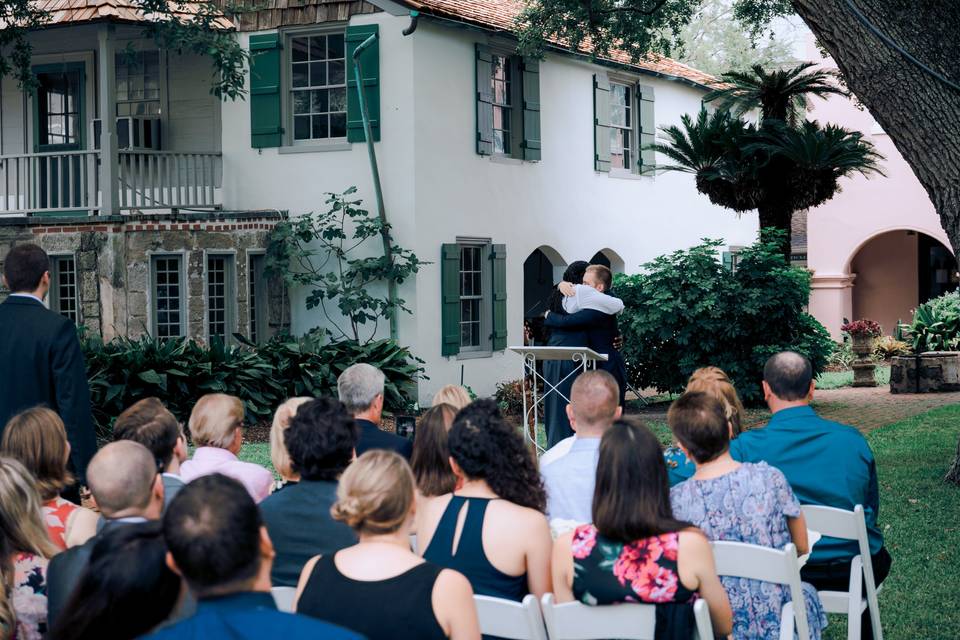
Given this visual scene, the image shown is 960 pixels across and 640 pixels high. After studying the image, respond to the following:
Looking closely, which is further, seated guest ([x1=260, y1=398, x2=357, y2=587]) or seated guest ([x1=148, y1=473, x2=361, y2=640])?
seated guest ([x1=260, y1=398, x2=357, y2=587])

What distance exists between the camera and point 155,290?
15.1 m

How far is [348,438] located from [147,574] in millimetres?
1669

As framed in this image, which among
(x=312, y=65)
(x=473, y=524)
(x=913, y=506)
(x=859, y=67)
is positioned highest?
(x=312, y=65)

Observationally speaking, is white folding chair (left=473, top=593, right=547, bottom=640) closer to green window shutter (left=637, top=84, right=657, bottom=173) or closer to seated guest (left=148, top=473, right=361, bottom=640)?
seated guest (left=148, top=473, right=361, bottom=640)

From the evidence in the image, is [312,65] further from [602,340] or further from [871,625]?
[871,625]

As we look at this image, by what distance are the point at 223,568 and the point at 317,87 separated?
1435cm

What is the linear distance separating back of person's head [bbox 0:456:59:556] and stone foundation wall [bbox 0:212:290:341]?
10.9 metres

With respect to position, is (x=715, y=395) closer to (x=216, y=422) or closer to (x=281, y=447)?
(x=281, y=447)

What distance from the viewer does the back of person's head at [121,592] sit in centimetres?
256

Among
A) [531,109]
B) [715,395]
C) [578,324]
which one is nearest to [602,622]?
[715,395]

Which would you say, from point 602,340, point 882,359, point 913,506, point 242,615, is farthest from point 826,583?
point 882,359

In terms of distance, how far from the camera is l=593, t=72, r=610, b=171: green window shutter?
19.8 metres

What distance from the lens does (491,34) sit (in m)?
17.1

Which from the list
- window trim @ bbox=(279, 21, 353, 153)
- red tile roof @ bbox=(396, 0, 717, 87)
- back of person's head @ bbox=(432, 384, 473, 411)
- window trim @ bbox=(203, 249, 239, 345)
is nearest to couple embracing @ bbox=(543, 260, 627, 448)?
back of person's head @ bbox=(432, 384, 473, 411)
